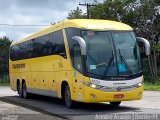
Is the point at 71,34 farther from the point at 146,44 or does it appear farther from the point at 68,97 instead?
the point at 146,44

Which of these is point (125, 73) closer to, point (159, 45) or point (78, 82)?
point (78, 82)

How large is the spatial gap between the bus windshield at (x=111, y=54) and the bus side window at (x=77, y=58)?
1.36ft

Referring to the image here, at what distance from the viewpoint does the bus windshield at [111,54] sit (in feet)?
51.7

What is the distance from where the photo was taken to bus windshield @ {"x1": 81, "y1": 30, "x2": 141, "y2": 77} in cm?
1575

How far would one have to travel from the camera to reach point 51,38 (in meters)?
19.6

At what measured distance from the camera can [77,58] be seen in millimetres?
16297

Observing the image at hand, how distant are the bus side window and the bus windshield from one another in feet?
1.36

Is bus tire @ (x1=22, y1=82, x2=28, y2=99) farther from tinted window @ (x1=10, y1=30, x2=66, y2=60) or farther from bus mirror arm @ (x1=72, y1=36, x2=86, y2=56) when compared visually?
bus mirror arm @ (x1=72, y1=36, x2=86, y2=56)

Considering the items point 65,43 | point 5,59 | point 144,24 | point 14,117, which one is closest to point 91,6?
point 144,24

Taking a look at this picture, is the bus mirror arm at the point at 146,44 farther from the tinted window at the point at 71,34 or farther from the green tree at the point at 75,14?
the green tree at the point at 75,14

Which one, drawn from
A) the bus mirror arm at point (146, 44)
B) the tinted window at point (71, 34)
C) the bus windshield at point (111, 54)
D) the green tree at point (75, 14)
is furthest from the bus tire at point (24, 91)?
the green tree at point (75, 14)

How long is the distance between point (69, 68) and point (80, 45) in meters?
1.88

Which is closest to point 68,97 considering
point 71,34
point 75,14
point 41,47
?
point 71,34

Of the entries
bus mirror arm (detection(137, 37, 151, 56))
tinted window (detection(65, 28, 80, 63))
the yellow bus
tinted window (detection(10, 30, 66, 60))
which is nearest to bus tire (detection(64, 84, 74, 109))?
the yellow bus
